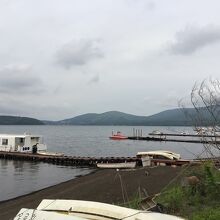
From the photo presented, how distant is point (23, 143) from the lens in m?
51.6

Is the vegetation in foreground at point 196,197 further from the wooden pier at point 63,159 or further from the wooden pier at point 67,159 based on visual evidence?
the wooden pier at point 63,159

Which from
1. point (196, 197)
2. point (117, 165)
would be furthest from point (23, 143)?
point (196, 197)

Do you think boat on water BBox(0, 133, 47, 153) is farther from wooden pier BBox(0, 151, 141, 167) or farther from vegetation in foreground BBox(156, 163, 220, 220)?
vegetation in foreground BBox(156, 163, 220, 220)

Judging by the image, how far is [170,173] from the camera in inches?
941

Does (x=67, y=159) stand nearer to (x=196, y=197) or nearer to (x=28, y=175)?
(x=28, y=175)

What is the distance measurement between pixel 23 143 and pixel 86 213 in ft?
149

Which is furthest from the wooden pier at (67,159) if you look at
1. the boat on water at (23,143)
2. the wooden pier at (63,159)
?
the boat on water at (23,143)

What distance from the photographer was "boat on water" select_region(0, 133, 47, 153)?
167 ft

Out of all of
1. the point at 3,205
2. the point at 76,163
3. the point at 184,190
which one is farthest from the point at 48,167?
the point at 184,190

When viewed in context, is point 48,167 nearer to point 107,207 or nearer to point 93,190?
point 93,190

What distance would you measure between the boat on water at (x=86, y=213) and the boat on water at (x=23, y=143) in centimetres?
4350

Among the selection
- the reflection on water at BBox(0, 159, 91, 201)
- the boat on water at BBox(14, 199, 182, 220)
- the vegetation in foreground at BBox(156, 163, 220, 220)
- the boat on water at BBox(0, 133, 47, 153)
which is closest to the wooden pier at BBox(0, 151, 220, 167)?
the reflection on water at BBox(0, 159, 91, 201)

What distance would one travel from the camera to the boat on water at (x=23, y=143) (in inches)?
2007

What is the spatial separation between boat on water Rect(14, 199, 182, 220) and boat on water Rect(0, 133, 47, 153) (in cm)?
4350
